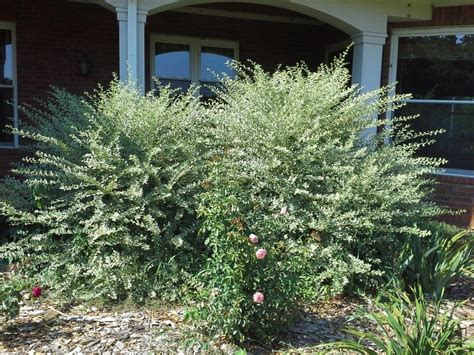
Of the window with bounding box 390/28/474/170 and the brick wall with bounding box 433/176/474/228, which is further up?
the window with bounding box 390/28/474/170

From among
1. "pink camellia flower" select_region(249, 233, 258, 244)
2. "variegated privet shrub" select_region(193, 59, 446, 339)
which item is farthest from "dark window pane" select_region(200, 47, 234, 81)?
"pink camellia flower" select_region(249, 233, 258, 244)

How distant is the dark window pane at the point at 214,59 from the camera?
8.80 meters

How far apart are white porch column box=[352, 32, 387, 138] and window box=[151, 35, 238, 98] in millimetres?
2662

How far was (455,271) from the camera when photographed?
159 inches

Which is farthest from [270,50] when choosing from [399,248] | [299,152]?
[399,248]

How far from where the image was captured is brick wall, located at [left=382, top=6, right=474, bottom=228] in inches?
271

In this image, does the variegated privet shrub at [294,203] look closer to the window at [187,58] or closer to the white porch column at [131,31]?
the white porch column at [131,31]

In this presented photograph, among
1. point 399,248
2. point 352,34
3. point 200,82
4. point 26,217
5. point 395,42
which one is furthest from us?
point 200,82

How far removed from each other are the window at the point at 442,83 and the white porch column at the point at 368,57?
95 cm

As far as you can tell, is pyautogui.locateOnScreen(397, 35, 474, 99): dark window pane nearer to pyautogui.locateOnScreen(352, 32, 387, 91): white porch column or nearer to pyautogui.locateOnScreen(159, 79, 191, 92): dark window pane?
pyautogui.locateOnScreen(352, 32, 387, 91): white porch column

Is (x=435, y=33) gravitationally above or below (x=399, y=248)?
above

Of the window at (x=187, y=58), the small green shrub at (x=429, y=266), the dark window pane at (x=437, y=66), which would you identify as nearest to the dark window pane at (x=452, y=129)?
the dark window pane at (x=437, y=66)

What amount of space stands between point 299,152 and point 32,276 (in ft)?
7.99

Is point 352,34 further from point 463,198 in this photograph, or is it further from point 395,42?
point 463,198
